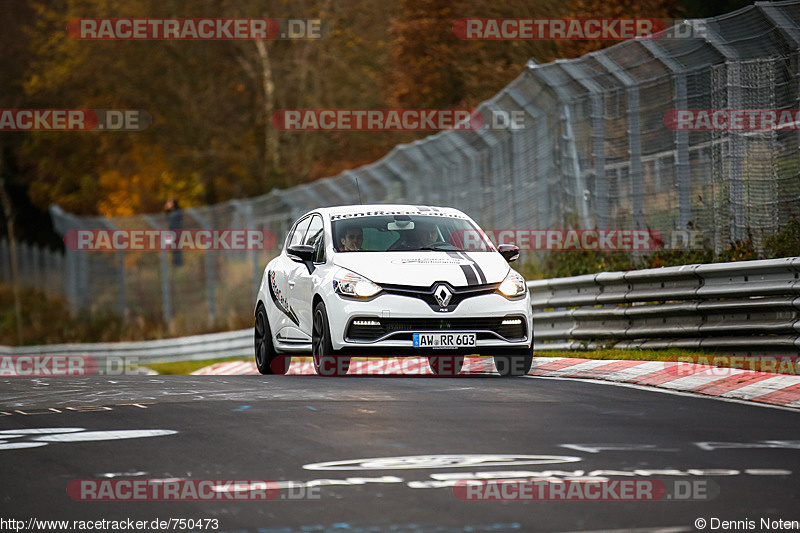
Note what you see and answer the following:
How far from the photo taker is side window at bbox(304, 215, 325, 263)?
1438cm

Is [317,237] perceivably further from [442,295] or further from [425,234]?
[442,295]

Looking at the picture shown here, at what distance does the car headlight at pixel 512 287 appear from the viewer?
1340 cm

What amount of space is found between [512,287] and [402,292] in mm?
1053

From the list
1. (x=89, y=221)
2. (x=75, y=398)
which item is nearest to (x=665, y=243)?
(x=75, y=398)

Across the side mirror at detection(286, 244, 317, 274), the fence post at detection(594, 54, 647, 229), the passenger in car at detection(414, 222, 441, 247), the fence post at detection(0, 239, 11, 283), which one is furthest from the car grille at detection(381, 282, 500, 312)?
the fence post at detection(0, 239, 11, 283)

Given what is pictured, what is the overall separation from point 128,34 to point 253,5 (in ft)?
14.5

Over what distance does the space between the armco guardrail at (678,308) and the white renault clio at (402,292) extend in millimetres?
1691

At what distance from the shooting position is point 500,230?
22250 millimetres

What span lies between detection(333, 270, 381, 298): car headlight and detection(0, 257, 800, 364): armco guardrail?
3228 millimetres

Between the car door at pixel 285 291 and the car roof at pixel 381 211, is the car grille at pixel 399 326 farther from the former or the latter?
the car roof at pixel 381 211

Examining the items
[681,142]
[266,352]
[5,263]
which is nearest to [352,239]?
[266,352]

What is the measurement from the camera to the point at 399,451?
8.09m

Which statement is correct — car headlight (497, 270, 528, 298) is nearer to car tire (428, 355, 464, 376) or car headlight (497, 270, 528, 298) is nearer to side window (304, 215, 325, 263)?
car tire (428, 355, 464, 376)

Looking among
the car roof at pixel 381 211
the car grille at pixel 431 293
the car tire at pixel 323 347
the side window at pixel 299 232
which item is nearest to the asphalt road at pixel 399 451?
the car grille at pixel 431 293
